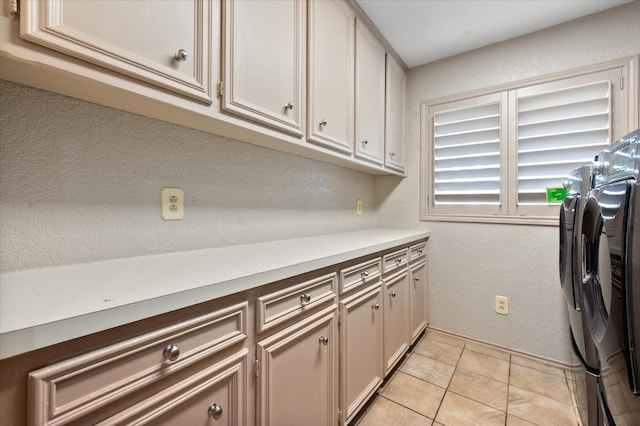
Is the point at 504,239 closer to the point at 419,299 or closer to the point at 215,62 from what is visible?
the point at 419,299

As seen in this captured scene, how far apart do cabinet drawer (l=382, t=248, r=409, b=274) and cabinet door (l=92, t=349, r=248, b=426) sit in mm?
993

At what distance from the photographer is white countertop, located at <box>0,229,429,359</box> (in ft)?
1.50

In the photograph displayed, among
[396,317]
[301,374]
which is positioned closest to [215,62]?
[301,374]

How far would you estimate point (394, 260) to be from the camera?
171 centimetres

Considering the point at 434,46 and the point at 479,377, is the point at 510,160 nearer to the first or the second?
the point at 434,46

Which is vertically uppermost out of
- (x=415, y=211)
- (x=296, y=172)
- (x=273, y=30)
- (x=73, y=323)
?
(x=273, y=30)

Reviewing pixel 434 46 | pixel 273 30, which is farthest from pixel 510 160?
pixel 273 30

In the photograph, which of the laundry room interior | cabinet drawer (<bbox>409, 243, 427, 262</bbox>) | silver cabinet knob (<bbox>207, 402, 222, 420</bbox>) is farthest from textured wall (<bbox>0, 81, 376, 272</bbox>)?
cabinet drawer (<bbox>409, 243, 427, 262</bbox>)

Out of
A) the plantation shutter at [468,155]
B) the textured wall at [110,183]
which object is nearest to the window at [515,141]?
the plantation shutter at [468,155]

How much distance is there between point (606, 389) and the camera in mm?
662

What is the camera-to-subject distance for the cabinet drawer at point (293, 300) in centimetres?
85

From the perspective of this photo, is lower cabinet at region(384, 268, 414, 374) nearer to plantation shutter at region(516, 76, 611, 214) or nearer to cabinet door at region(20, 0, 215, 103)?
A: plantation shutter at region(516, 76, 611, 214)

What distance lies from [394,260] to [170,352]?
1.36 metres

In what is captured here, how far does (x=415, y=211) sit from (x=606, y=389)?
6.03 ft
